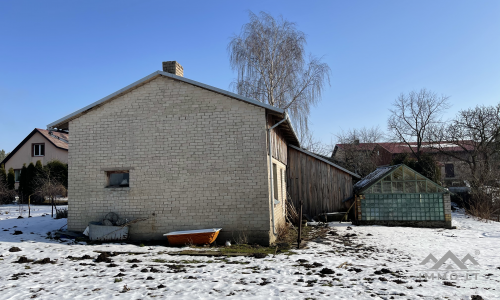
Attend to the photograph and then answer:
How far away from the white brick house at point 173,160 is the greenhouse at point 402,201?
5.85 m

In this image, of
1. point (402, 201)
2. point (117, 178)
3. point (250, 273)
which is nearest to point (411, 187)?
point (402, 201)

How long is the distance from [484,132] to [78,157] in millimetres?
25597

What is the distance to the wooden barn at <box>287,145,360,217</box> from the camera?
15.4 metres

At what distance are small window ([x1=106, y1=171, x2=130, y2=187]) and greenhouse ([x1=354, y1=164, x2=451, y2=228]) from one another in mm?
9336

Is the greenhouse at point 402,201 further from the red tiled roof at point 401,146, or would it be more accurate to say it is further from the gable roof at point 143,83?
the red tiled roof at point 401,146

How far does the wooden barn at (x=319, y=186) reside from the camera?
50.6 feet

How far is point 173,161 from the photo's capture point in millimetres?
10406

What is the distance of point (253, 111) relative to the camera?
10.2 metres

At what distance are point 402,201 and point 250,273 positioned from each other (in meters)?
10.0

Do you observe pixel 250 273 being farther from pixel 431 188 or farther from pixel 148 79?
pixel 431 188

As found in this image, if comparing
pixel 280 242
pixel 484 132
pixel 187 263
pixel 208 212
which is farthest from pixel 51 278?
pixel 484 132

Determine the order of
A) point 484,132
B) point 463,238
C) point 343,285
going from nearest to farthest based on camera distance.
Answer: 1. point 343,285
2. point 463,238
3. point 484,132

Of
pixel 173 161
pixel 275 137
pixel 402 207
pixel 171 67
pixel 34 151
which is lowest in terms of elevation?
pixel 402 207

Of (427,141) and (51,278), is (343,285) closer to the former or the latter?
(51,278)
